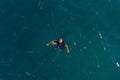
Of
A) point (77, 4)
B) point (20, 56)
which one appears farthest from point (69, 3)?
point (20, 56)

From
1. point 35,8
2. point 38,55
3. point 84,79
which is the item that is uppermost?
point 35,8

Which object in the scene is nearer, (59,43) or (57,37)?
(59,43)

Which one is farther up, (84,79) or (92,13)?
(92,13)

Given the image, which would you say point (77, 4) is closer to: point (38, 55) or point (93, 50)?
point (93, 50)

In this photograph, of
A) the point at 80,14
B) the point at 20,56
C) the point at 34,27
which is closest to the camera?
the point at 20,56

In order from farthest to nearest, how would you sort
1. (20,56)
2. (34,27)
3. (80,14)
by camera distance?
(80,14), (34,27), (20,56)

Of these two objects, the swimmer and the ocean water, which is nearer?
the ocean water

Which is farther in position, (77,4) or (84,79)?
(77,4)

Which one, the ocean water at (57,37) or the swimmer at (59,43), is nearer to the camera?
the ocean water at (57,37)
